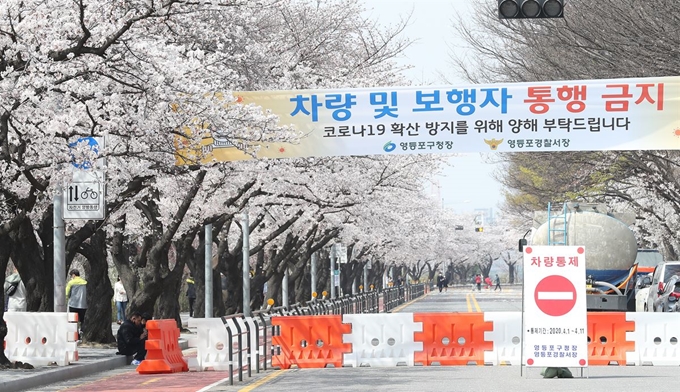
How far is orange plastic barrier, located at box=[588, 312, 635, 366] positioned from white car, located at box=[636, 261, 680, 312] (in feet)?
21.5

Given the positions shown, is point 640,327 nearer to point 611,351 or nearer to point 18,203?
point 611,351

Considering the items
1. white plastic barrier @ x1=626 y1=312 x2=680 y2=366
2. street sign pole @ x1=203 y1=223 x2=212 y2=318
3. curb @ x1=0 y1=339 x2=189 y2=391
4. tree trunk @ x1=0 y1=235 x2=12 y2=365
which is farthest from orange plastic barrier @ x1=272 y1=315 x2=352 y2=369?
street sign pole @ x1=203 y1=223 x2=212 y2=318

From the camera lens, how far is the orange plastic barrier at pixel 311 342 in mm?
21422

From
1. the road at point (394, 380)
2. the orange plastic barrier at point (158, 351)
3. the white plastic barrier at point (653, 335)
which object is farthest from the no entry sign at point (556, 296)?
the orange plastic barrier at point (158, 351)

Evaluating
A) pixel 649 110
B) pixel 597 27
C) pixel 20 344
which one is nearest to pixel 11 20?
pixel 20 344

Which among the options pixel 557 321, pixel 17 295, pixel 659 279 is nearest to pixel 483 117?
pixel 659 279

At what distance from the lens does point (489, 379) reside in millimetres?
17781

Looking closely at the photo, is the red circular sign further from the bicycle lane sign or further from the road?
the bicycle lane sign

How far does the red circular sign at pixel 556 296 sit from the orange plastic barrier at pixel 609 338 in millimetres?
4046

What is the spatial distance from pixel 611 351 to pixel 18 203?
9968mm

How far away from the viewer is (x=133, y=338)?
23.3m

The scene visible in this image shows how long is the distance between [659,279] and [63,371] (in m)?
14.5

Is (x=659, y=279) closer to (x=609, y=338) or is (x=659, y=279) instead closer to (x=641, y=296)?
(x=641, y=296)

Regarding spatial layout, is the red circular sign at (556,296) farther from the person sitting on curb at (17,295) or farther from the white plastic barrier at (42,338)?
the person sitting on curb at (17,295)
